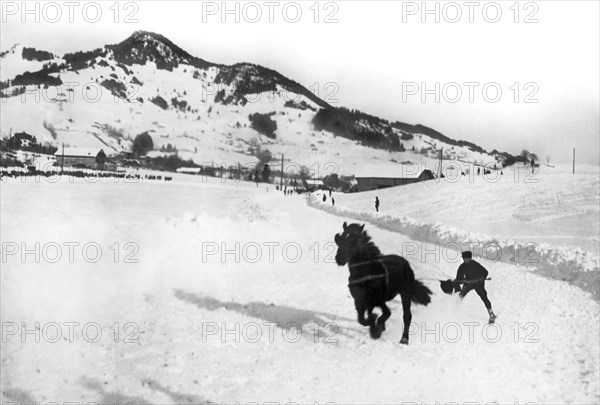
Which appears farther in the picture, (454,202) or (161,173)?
(454,202)

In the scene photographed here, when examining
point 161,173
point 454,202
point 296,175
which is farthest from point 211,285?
point 454,202

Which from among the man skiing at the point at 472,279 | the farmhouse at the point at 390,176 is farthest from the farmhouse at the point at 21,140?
the farmhouse at the point at 390,176

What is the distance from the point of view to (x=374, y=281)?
7.63 metres

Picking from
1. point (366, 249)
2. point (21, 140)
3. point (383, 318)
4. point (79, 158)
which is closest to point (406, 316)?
point (383, 318)

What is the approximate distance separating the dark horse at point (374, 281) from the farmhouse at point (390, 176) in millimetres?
20383

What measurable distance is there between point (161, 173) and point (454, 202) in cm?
3490

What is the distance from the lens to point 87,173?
11.7 meters

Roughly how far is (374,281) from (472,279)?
8.39ft

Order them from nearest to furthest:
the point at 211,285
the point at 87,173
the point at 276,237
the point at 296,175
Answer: the point at 211,285 → the point at 87,173 → the point at 276,237 → the point at 296,175

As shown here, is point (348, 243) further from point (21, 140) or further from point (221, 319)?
point (21, 140)

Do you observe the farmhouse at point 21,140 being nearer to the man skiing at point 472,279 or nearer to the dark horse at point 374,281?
the dark horse at point 374,281

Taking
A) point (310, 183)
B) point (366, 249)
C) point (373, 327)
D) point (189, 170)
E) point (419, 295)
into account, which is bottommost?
point (373, 327)

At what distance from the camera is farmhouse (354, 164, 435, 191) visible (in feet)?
98.6

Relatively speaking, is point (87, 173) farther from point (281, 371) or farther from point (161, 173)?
point (281, 371)
